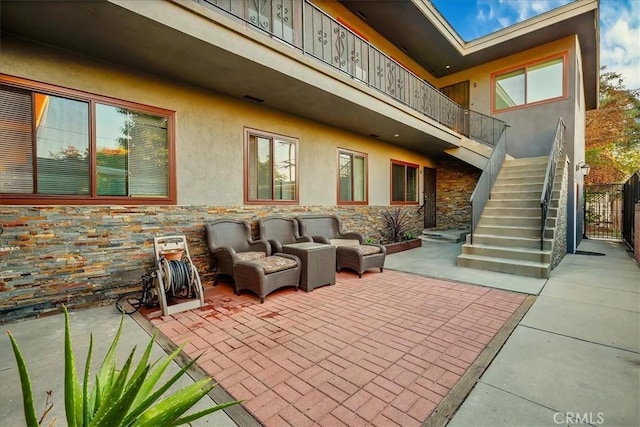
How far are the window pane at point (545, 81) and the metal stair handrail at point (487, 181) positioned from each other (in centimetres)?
141

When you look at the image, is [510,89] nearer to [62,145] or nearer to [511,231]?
[511,231]

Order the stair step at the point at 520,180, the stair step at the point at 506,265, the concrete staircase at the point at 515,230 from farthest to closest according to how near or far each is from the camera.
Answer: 1. the stair step at the point at 520,180
2. the concrete staircase at the point at 515,230
3. the stair step at the point at 506,265

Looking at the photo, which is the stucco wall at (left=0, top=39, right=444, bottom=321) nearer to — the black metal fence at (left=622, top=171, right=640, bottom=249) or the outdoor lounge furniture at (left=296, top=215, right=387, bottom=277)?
the outdoor lounge furniture at (left=296, top=215, right=387, bottom=277)

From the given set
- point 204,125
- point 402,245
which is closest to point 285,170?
point 204,125

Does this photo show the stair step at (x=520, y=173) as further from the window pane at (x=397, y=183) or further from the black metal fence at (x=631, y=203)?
the window pane at (x=397, y=183)

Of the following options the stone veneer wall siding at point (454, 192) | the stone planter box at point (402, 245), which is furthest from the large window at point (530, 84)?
the stone planter box at point (402, 245)

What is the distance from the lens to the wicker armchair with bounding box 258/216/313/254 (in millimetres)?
5569

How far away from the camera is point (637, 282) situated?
4863 millimetres

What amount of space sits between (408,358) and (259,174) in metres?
4.52

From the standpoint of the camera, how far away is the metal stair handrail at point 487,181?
22.4 feet

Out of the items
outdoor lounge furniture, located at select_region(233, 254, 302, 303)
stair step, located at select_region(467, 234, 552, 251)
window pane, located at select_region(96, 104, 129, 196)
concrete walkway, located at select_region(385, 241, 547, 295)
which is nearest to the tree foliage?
concrete walkway, located at select_region(385, 241, 547, 295)

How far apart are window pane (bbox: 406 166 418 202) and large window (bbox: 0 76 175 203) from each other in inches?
321

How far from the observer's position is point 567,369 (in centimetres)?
243

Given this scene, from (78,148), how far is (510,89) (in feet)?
38.1
